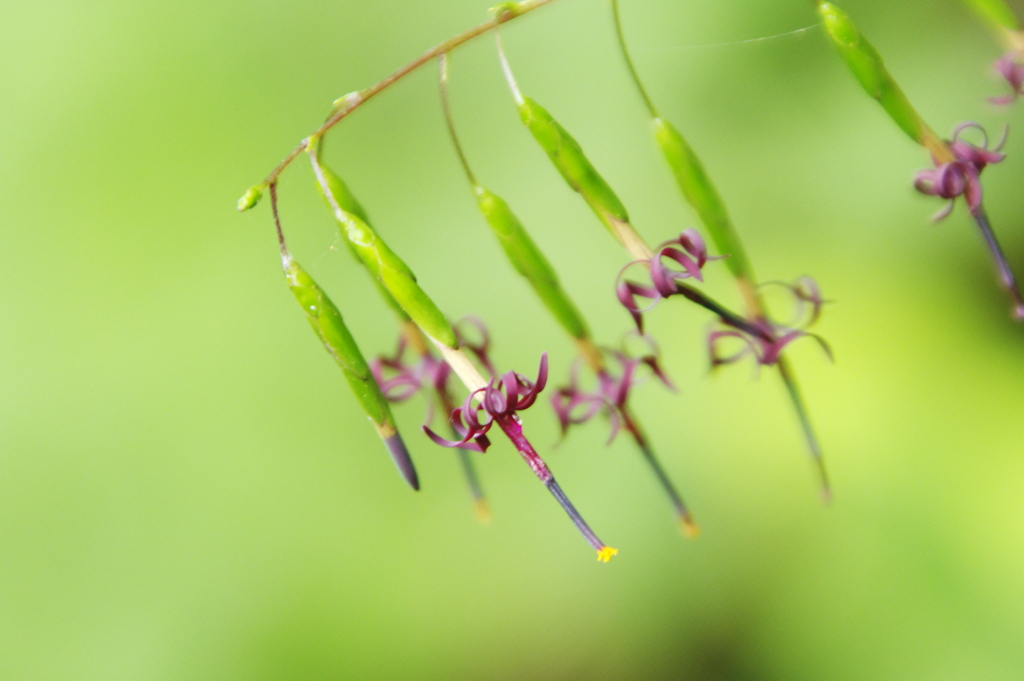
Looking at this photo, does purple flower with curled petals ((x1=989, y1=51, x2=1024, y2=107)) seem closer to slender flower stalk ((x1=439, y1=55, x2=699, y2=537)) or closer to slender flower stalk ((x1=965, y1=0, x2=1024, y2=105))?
slender flower stalk ((x1=965, y1=0, x2=1024, y2=105))

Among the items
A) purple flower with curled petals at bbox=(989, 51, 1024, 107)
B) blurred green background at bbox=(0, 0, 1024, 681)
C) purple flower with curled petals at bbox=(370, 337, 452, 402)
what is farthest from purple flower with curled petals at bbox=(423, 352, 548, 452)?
blurred green background at bbox=(0, 0, 1024, 681)

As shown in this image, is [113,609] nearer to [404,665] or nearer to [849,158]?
[404,665]

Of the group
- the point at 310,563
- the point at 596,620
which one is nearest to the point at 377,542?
the point at 310,563

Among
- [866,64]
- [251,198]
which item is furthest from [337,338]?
[866,64]

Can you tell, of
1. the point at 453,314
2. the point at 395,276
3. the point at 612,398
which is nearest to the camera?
the point at 395,276

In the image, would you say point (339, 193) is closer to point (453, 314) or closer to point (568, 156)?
point (568, 156)

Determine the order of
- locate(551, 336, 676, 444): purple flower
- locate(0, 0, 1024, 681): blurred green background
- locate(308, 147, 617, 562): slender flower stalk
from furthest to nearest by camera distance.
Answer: locate(0, 0, 1024, 681): blurred green background
locate(551, 336, 676, 444): purple flower
locate(308, 147, 617, 562): slender flower stalk
